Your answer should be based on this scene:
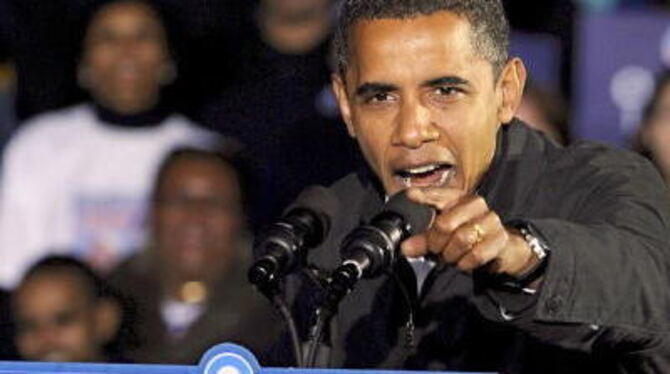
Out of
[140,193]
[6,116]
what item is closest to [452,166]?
[140,193]

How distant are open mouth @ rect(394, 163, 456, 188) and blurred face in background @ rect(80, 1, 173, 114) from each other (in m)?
1.16

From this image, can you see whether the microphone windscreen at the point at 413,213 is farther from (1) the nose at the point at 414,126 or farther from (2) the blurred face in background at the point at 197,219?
(2) the blurred face in background at the point at 197,219

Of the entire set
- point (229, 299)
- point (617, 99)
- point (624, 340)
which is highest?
point (624, 340)

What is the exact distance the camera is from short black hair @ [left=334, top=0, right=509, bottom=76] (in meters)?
1.85

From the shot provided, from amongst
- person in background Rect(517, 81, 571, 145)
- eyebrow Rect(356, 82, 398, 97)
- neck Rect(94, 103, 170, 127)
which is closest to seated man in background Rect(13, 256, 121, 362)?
neck Rect(94, 103, 170, 127)

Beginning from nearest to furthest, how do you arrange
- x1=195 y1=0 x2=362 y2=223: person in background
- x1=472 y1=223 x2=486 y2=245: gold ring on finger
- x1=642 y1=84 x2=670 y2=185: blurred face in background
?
x1=472 y1=223 x2=486 y2=245: gold ring on finger, x1=642 y1=84 x2=670 y2=185: blurred face in background, x1=195 y1=0 x2=362 y2=223: person in background

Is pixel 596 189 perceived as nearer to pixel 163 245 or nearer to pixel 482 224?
pixel 482 224

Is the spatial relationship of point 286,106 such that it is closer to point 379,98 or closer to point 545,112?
point 545,112

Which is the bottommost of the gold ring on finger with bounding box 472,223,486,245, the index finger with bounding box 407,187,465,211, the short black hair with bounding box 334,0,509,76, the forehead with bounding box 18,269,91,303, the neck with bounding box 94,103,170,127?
the forehead with bounding box 18,269,91,303

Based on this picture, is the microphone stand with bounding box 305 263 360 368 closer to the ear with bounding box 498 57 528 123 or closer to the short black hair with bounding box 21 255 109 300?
the ear with bounding box 498 57 528 123

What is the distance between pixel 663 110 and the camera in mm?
2729

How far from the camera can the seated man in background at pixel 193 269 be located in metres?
2.69

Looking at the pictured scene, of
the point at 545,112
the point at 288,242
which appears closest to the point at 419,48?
the point at 288,242

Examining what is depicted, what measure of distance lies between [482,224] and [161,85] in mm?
1546
